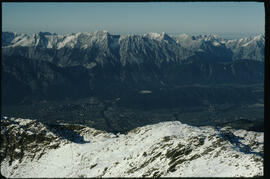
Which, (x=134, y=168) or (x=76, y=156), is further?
(x=76, y=156)

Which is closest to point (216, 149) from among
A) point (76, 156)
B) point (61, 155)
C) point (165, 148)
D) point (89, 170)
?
point (165, 148)

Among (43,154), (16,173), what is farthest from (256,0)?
(43,154)

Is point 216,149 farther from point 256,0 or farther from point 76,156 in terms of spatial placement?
point 256,0

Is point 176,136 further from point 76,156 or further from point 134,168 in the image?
point 76,156

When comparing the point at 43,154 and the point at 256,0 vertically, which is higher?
the point at 256,0
